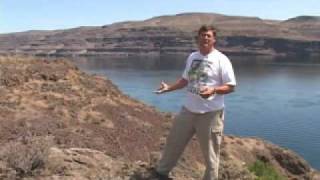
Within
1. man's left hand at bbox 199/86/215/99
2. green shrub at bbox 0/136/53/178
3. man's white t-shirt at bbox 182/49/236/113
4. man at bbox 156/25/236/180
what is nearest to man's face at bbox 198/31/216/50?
man at bbox 156/25/236/180

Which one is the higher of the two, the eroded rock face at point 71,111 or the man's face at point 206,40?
the man's face at point 206,40

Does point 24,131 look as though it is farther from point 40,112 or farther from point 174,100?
point 174,100

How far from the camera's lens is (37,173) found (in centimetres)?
843

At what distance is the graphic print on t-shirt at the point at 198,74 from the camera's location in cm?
788

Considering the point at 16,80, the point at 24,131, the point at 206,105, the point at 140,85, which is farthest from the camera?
the point at 140,85

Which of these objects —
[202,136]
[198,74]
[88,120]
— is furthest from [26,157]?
[88,120]

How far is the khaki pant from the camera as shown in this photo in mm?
8102

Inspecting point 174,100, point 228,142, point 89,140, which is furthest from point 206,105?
point 174,100

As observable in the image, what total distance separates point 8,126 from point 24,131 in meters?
0.76

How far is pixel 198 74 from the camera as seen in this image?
7.95 m

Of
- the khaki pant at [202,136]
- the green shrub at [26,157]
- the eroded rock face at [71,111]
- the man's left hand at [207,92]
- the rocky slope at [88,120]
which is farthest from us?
the eroded rock face at [71,111]

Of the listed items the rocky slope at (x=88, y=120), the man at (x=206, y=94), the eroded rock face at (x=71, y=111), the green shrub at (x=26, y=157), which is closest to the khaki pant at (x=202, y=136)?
the man at (x=206, y=94)

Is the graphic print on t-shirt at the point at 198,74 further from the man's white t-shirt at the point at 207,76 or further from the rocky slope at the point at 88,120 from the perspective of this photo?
the rocky slope at the point at 88,120

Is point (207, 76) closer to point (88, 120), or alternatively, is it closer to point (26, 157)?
point (26, 157)
